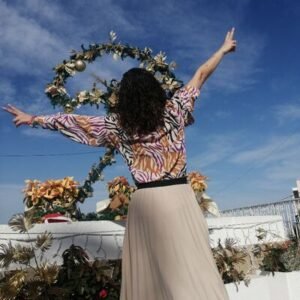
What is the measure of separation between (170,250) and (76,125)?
836 mm

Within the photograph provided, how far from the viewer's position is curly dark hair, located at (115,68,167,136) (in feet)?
7.63

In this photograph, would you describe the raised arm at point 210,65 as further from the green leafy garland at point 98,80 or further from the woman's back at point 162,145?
the green leafy garland at point 98,80

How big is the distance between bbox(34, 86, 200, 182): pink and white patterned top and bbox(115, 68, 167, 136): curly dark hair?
1.4 inches

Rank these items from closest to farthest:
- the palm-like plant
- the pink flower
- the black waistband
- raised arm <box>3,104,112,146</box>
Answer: the black waistband
raised arm <box>3,104,112,146</box>
the palm-like plant
the pink flower

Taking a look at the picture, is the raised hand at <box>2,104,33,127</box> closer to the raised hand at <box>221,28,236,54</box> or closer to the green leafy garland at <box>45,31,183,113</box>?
the raised hand at <box>221,28,236,54</box>

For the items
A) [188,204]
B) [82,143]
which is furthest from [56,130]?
[188,204]

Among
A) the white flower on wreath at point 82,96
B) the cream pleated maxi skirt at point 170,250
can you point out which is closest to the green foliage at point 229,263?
the cream pleated maxi skirt at point 170,250

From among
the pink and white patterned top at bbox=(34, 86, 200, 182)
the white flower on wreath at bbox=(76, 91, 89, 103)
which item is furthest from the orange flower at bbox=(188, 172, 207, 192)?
the pink and white patterned top at bbox=(34, 86, 200, 182)

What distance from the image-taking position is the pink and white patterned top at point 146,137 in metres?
2.29

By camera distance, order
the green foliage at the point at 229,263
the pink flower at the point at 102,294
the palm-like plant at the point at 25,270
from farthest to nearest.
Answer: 1. the green foliage at the point at 229,263
2. the pink flower at the point at 102,294
3. the palm-like plant at the point at 25,270

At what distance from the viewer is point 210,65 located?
2.54 meters

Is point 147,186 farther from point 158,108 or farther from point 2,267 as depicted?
point 2,267

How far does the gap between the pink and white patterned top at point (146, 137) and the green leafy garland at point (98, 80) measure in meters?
1.99

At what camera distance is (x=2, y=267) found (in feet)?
9.55
